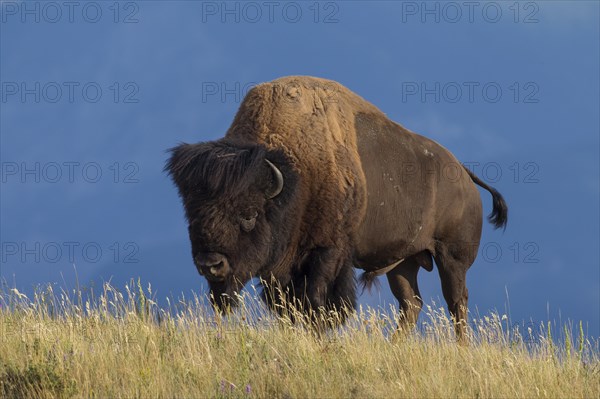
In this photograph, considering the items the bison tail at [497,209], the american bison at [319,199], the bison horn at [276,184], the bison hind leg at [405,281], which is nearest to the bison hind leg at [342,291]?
the american bison at [319,199]

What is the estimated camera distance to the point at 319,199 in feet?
28.9

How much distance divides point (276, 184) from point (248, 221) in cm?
45

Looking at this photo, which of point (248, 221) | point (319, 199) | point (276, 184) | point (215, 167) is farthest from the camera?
point (319, 199)

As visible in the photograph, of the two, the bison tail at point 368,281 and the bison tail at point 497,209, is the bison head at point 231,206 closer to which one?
the bison tail at point 368,281

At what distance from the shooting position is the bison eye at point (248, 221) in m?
8.22

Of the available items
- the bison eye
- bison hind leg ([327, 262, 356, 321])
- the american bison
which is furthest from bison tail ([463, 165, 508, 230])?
the bison eye

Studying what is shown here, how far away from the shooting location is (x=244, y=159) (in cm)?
820

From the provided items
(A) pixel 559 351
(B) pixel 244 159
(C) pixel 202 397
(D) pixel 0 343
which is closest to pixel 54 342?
(D) pixel 0 343

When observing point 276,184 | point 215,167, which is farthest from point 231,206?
point 276,184

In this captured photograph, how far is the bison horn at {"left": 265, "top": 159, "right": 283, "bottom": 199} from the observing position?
27.4ft

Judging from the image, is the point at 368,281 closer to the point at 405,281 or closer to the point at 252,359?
the point at 405,281

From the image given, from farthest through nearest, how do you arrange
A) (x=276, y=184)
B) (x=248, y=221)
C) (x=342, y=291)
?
(x=342, y=291)
(x=276, y=184)
(x=248, y=221)

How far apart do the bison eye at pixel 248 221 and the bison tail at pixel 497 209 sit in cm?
434

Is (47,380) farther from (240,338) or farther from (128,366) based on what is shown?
(240,338)
